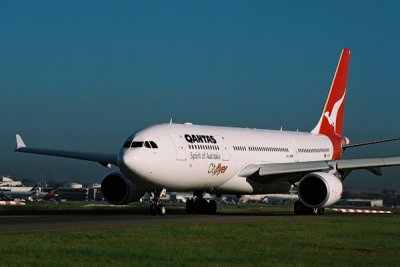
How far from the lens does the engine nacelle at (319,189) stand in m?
36.5

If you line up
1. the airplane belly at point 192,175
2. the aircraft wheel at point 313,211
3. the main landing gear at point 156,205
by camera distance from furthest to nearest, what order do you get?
the aircraft wheel at point 313,211, the main landing gear at point 156,205, the airplane belly at point 192,175

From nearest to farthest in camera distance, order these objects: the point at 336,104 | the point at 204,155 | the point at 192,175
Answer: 1. the point at 192,175
2. the point at 204,155
3. the point at 336,104

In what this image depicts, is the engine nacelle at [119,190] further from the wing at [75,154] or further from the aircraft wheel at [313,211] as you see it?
the aircraft wheel at [313,211]

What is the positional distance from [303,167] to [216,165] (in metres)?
4.39

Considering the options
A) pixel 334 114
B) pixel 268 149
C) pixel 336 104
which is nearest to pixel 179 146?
pixel 268 149

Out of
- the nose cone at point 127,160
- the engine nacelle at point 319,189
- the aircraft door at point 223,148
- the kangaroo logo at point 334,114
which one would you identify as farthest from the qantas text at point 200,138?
the kangaroo logo at point 334,114

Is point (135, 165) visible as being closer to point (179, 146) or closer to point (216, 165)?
point (179, 146)

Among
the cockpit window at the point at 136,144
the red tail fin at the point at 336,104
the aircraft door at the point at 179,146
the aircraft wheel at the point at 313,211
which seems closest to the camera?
the cockpit window at the point at 136,144

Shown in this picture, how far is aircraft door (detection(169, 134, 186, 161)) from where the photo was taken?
34844 millimetres

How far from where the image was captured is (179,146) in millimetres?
35094

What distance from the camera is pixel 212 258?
16125mm

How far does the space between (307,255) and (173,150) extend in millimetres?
17986

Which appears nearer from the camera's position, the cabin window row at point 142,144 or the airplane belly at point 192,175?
the cabin window row at point 142,144

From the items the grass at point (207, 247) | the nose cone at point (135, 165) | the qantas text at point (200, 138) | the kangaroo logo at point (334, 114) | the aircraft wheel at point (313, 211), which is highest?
the kangaroo logo at point (334, 114)
